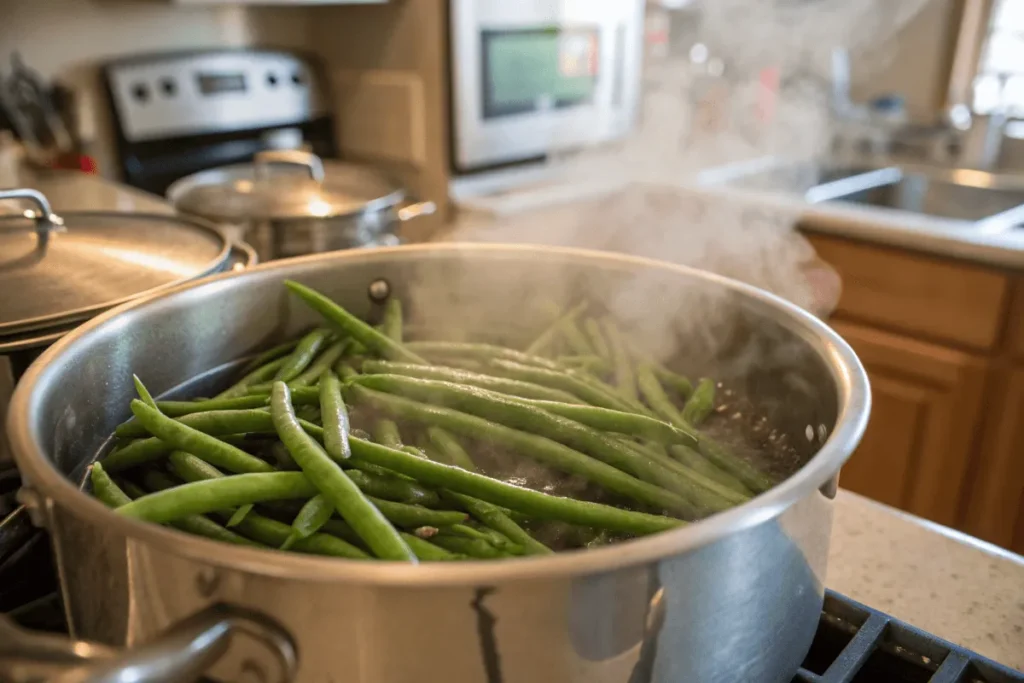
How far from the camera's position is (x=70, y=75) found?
1920 millimetres

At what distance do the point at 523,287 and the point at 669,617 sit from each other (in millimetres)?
624

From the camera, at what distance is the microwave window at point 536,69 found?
2.14 meters

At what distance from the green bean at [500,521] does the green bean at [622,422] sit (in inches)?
5.9

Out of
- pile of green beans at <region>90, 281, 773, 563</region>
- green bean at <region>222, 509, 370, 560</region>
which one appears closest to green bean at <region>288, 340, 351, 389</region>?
pile of green beans at <region>90, 281, 773, 563</region>

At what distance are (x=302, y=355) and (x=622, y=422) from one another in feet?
1.28

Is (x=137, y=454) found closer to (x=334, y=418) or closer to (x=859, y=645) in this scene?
(x=334, y=418)

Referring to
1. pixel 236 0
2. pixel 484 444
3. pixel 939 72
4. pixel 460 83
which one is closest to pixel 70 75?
pixel 236 0

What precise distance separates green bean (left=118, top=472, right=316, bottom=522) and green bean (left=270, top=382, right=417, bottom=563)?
0.02m

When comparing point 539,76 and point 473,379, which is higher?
point 539,76

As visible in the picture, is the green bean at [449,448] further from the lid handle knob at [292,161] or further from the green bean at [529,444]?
the lid handle knob at [292,161]

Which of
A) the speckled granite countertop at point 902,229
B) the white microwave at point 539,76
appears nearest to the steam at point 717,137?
the speckled granite countertop at point 902,229

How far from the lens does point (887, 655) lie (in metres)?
0.64

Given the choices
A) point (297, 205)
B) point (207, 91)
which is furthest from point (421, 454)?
point (207, 91)

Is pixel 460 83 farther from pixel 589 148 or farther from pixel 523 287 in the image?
pixel 523 287
